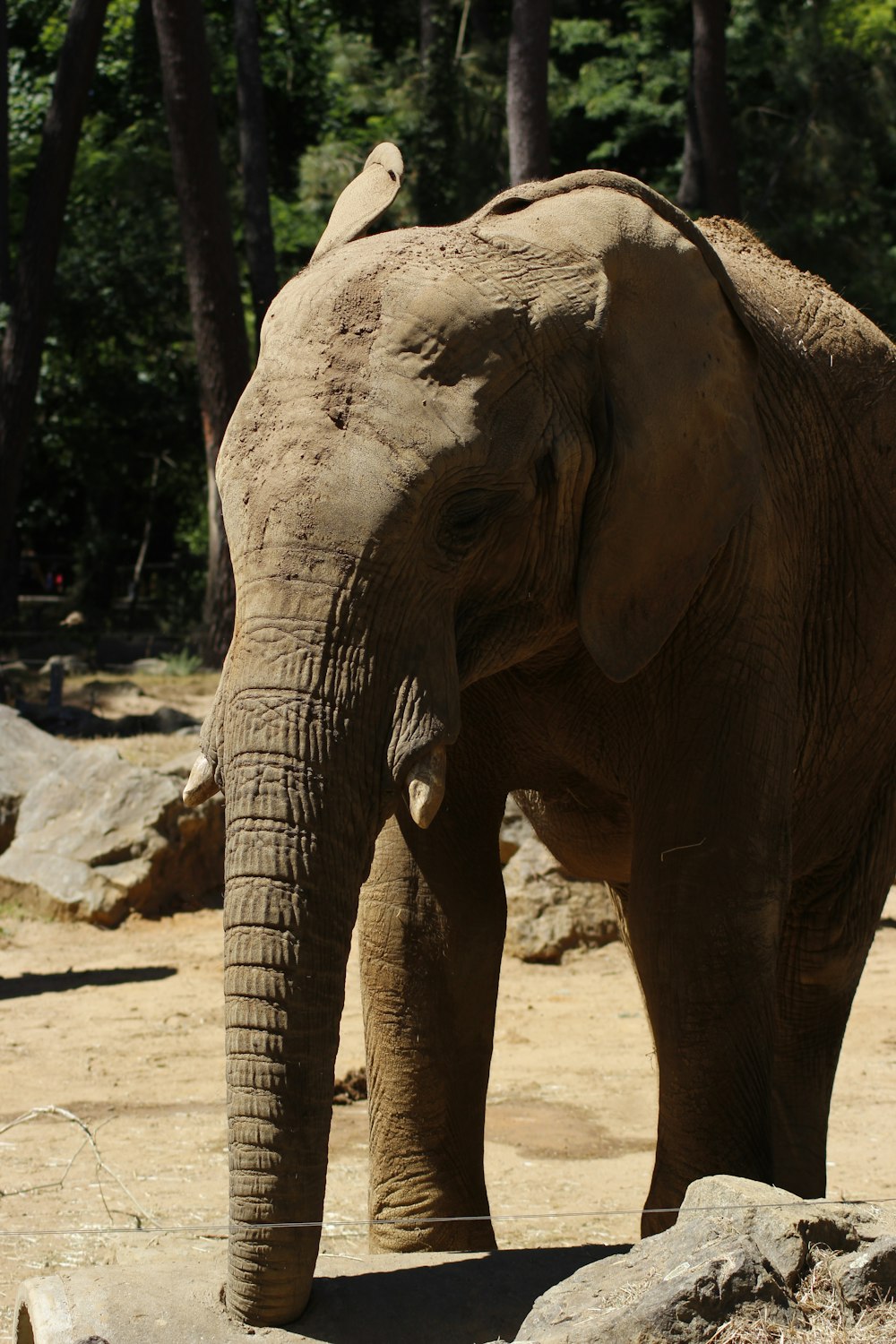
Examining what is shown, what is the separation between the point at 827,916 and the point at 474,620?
7.66ft

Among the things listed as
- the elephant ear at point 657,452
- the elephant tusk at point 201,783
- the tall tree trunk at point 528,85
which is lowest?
the elephant tusk at point 201,783

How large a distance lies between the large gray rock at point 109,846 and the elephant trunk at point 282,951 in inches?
301

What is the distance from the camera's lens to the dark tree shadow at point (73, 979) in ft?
30.2

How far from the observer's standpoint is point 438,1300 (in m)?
3.71

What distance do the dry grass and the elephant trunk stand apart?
2.69ft

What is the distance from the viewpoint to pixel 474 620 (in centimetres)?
366

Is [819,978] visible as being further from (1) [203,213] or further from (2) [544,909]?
(1) [203,213]

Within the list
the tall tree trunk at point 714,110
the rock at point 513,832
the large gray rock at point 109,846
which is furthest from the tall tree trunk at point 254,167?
the rock at point 513,832

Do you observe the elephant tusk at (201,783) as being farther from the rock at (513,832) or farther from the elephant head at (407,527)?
the rock at (513,832)

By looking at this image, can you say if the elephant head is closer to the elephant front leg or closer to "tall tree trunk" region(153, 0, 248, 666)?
the elephant front leg

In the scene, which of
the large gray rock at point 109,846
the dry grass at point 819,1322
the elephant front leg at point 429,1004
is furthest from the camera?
the large gray rock at point 109,846

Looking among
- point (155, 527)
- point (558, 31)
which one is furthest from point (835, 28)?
point (155, 527)

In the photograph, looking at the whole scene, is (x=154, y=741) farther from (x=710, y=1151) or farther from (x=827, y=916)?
(x=710, y=1151)

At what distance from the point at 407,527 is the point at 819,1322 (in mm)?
1635
